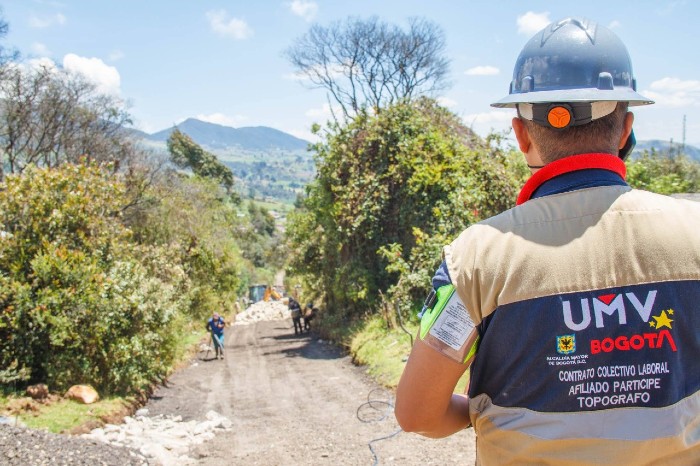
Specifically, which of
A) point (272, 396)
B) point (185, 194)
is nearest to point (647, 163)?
point (272, 396)

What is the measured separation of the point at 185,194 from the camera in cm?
2877

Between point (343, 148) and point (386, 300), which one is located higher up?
point (343, 148)

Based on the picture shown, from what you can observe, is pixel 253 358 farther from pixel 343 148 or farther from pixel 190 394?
pixel 343 148

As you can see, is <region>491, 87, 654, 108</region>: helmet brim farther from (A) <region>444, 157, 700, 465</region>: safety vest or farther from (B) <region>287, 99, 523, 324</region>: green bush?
(B) <region>287, 99, 523, 324</region>: green bush

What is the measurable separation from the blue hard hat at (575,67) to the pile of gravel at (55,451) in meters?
6.31

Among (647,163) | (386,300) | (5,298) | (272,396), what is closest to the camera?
(5,298)

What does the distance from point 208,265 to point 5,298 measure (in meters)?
16.5

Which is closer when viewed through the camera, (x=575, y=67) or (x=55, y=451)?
(x=575, y=67)

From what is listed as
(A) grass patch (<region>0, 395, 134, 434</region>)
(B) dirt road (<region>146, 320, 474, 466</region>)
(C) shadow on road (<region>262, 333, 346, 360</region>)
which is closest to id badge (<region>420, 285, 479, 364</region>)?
(B) dirt road (<region>146, 320, 474, 466</region>)

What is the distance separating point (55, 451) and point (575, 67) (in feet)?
21.8

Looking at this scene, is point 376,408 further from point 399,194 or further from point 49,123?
point 49,123

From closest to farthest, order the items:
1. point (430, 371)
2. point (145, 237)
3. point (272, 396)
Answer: point (430, 371), point (272, 396), point (145, 237)

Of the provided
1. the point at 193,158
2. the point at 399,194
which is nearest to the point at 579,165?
the point at 399,194

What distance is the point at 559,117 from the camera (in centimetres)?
152
